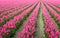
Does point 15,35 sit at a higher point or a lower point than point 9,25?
lower

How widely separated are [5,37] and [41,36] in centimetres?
214

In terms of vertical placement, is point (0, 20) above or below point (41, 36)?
above

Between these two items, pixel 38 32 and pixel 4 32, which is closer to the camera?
pixel 4 32

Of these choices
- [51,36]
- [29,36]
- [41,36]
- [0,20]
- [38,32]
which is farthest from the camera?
[0,20]

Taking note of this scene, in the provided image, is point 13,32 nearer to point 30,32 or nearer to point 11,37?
point 11,37

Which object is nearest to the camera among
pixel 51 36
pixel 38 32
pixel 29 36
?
pixel 51 36

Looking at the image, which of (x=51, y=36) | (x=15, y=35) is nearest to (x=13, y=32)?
(x=15, y=35)

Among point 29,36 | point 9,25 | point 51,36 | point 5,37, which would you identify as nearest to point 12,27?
point 9,25

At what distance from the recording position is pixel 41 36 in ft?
32.0

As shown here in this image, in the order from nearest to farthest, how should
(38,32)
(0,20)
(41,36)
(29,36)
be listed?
(29,36)
(41,36)
(38,32)
(0,20)

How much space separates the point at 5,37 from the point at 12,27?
4.27 feet

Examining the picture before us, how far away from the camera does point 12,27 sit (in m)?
9.89

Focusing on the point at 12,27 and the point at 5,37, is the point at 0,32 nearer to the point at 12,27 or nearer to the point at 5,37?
the point at 5,37

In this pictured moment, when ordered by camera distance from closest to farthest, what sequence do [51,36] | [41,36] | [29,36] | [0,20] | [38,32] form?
[51,36]
[29,36]
[41,36]
[38,32]
[0,20]
